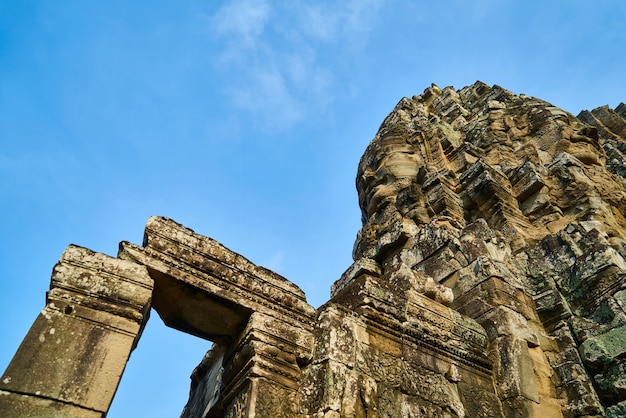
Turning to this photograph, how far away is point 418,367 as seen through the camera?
14.5 feet

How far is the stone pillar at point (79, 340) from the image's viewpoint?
281 cm

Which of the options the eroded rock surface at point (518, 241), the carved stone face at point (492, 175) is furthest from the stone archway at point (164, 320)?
the carved stone face at point (492, 175)

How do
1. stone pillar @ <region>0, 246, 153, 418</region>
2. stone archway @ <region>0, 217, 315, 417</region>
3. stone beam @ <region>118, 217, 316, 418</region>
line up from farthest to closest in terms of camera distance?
stone beam @ <region>118, 217, 316, 418</region>, stone archway @ <region>0, 217, 315, 417</region>, stone pillar @ <region>0, 246, 153, 418</region>

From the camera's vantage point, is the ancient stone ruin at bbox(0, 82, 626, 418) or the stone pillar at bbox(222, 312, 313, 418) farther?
the stone pillar at bbox(222, 312, 313, 418)

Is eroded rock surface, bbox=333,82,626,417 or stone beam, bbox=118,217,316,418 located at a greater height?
eroded rock surface, bbox=333,82,626,417

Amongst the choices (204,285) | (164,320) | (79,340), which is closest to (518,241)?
(204,285)

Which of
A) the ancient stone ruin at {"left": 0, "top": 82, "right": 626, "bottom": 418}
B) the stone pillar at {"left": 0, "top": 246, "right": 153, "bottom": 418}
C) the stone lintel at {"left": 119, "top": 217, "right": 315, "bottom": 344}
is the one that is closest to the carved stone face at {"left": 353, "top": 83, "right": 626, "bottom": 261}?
the ancient stone ruin at {"left": 0, "top": 82, "right": 626, "bottom": 418}

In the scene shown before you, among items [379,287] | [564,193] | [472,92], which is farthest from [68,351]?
[472,92]

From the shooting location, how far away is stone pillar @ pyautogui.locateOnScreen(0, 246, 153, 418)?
2807mm

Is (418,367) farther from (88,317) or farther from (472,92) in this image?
(472,92)

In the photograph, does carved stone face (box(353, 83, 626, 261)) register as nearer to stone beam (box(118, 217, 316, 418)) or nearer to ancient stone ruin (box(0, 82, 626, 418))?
ancient stone ruin (box(0, 82, 626, 418))

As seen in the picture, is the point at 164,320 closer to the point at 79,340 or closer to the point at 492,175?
the point at 79,340

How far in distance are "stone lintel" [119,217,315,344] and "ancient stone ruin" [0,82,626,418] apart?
0.01 m

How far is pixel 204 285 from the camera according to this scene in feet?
12.2
